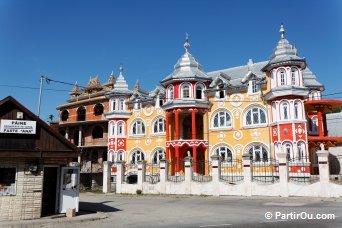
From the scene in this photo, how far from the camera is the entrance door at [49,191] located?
14.9 m

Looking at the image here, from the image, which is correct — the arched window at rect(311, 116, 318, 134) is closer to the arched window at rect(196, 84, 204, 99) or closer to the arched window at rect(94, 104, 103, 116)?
the arched window at rect(196, 84, 204, 99)

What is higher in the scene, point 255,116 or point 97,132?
point 97,132

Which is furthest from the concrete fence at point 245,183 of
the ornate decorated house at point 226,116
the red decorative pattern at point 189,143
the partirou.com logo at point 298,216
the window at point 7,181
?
the window at point 7,181

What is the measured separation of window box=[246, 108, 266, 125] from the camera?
30281 mm

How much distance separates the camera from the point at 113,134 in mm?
40500

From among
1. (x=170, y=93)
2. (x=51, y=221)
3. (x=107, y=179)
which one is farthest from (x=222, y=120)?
(x=51, y=221)

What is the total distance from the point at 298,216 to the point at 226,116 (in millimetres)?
19720

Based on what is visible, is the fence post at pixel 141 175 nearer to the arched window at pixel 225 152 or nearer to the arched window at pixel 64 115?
the arched window at pixel 225 152

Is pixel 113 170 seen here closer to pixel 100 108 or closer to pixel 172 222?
pixel 100 108

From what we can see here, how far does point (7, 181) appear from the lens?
12992 millimetres

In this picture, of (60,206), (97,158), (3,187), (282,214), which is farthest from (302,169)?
(97,158)

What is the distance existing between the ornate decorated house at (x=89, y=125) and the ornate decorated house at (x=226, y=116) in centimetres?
525

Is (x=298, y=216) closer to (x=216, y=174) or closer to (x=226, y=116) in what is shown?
(x=216, y=174)

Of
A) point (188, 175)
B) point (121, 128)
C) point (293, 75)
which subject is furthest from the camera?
point (121, 128)
